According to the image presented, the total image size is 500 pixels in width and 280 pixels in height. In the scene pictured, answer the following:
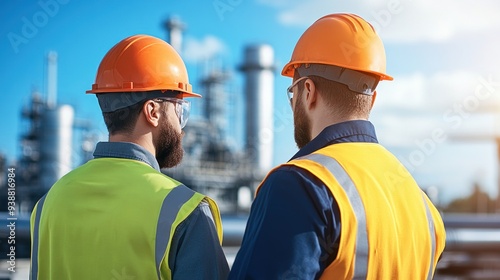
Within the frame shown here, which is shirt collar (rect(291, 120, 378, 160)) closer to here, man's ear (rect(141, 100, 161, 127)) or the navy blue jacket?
the navy blue jacket

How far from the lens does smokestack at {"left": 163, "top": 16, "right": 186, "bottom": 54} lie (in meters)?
23.2

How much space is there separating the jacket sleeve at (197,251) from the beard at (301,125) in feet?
1.23

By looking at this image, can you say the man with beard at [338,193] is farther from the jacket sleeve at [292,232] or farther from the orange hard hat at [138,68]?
the orange hard hat at [138,68]

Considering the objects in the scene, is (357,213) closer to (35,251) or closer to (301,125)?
(301,125)

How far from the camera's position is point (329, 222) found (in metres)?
1.37

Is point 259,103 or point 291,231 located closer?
point 291,231

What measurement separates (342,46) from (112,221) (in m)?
0.91

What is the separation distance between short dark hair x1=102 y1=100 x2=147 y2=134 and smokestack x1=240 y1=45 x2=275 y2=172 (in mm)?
20557

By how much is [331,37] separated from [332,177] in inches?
20.6

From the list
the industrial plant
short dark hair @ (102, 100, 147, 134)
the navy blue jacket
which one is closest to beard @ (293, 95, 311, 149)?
the navy blue jacket

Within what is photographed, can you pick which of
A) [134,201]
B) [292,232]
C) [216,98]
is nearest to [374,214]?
[292,232]

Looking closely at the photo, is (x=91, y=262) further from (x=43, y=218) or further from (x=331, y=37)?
(x=331, y=37)

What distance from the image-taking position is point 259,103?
22.6 meters

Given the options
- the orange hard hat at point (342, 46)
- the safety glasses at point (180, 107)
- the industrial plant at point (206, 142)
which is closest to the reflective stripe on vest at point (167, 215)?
the safety glasses at point (180, 107)
